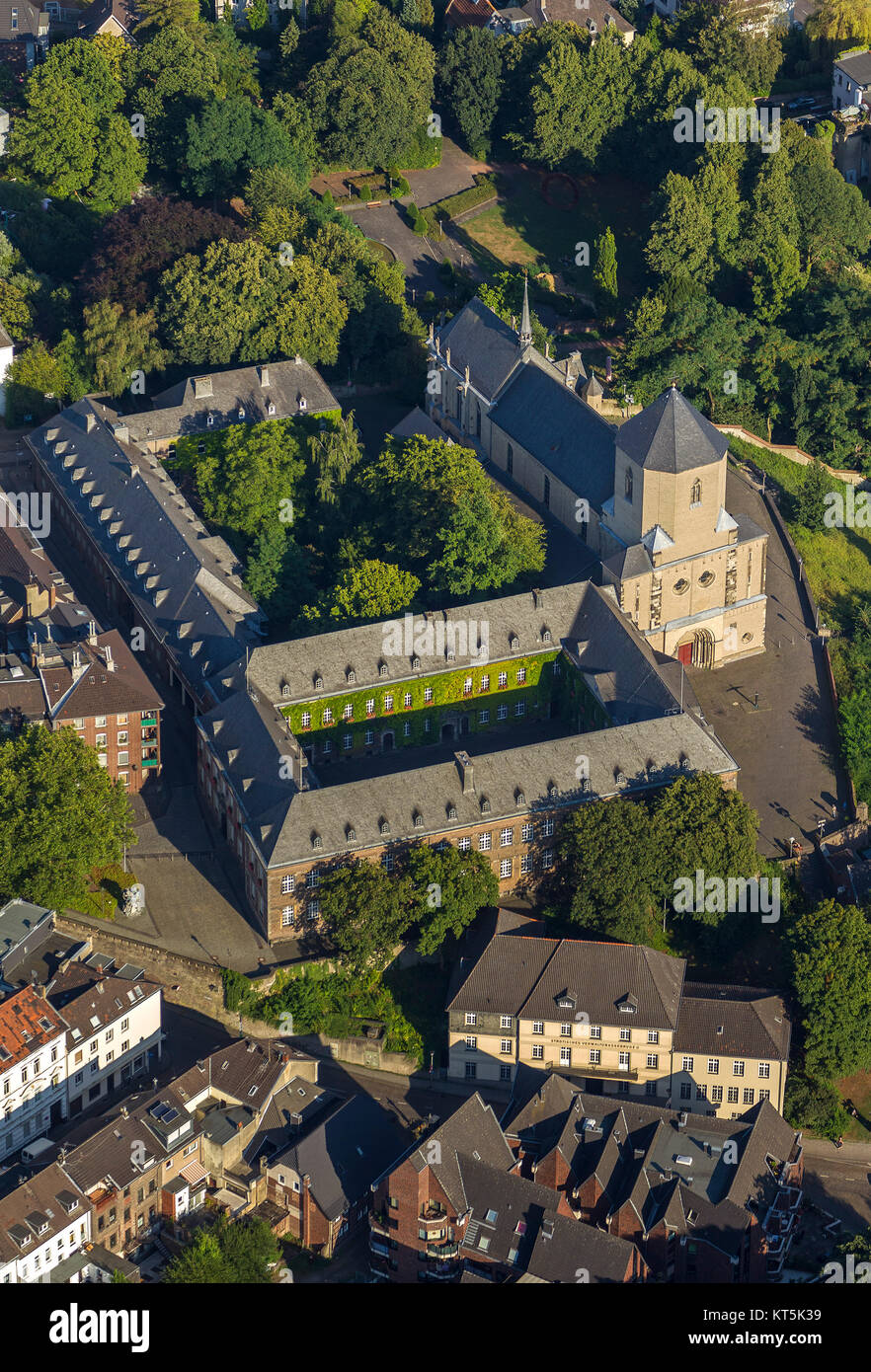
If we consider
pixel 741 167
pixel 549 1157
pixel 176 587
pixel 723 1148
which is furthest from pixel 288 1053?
pixel 741 167

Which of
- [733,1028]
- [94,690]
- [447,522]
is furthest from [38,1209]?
[447,522]

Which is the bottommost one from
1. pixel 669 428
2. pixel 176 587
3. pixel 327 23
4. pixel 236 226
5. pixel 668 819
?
pixel 668 819

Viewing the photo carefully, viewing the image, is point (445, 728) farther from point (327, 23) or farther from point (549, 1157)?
point (327, 23)

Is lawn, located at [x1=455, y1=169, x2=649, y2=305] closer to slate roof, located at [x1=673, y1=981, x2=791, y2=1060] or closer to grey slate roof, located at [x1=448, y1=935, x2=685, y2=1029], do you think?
grey slate roof, located at [x1=448, y1=935, x2=685, y2=1029]

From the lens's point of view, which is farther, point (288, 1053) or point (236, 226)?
Answer: point (236, 226)

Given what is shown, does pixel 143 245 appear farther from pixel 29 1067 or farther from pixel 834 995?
pixel 834 995

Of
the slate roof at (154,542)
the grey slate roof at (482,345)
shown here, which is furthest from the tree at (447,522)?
the slate roof at (154,542)
